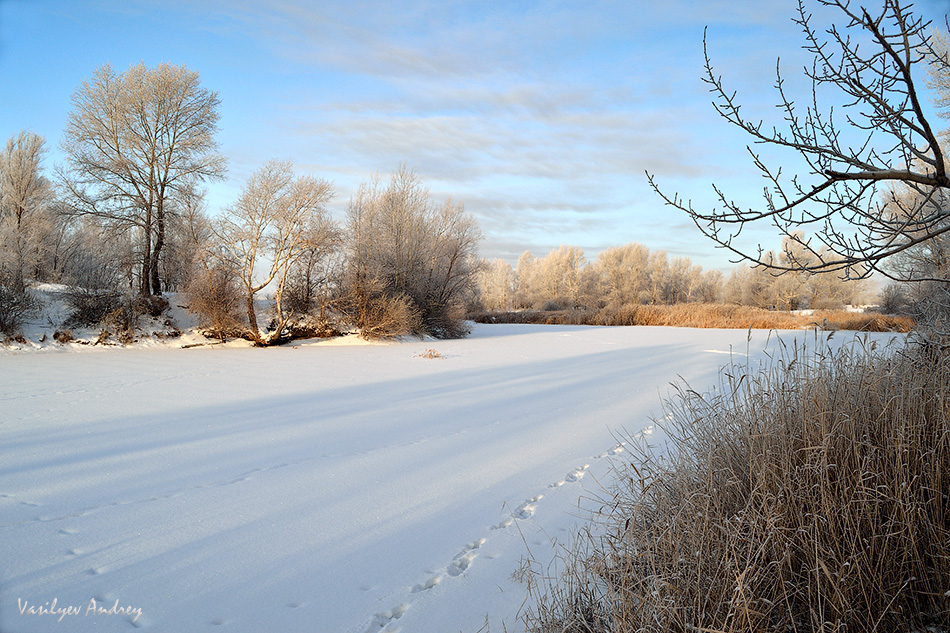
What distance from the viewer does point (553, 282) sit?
198 ft

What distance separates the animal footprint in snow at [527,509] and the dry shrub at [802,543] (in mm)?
749

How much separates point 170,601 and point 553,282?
194 ft

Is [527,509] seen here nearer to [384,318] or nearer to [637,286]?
[384,318]

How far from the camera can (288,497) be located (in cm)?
375

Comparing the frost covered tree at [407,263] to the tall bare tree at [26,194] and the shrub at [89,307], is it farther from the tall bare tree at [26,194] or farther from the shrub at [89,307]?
the tall bare tree at [26,194]

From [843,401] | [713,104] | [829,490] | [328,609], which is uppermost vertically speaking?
[713,104]

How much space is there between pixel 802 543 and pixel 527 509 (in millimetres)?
1855

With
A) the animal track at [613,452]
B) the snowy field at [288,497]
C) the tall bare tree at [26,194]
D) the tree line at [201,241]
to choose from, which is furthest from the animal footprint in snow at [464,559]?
the tall bare tree at [26,194]

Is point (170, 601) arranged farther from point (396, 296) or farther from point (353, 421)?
point (396, 296)

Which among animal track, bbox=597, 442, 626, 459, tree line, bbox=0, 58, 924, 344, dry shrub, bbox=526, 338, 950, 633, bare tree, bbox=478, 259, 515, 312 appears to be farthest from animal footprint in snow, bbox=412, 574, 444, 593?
bare tree, bbox=478, 259, 515, 312

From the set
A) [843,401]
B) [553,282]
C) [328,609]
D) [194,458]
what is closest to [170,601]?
[328,609]

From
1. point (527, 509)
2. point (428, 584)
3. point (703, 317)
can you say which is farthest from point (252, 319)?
point (703, 317)

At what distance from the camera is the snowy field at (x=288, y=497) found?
2455 millimetres

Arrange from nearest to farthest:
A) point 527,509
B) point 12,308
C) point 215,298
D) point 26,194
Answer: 1. point 527,509
2. point 12,308
3. point 215,298
4. point 26,194
